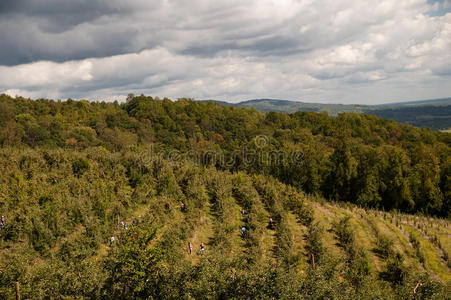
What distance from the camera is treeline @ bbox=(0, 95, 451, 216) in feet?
169

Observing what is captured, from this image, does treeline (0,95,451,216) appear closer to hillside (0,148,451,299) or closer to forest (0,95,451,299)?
forest (0,95,451,299)

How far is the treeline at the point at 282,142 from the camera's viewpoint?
51.6 metres

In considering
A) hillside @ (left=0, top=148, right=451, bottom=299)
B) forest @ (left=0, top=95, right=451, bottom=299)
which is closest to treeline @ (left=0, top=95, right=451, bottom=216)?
forest @ (left=0, top=95, right=451, bottom=299)

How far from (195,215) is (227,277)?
54.7 feet

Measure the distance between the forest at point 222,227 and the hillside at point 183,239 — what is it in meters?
0.12

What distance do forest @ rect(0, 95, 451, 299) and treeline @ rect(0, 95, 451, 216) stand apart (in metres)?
0.46

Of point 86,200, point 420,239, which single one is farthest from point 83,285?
point 420,239

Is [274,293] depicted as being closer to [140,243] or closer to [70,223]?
[140,243]

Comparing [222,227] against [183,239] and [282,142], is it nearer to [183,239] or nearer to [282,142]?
[183,239]

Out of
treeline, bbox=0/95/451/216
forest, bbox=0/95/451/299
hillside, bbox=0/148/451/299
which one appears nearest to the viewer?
hillside, bbox=0/148/451/299

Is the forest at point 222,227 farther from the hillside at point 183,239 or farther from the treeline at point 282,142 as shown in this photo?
the treeline at point 282,142

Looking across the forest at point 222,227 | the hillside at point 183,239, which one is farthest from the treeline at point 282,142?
the hillside at point 183,239

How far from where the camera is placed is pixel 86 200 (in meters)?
31.5

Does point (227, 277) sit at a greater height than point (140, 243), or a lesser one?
lesser
